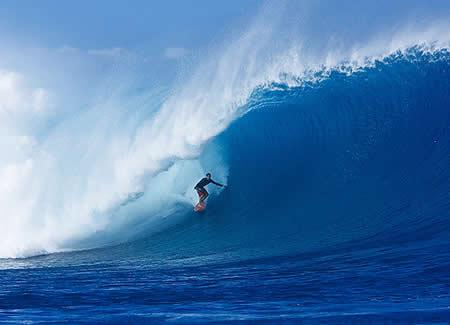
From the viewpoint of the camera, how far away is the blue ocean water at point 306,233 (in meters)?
5.10

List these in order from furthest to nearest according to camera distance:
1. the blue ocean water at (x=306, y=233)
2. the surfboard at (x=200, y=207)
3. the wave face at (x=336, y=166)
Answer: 1. the surfboard at (x=200, y=207)
2. the wave face at (x=336, y=166)
3. the blue ocean water at (x=306, y=233)

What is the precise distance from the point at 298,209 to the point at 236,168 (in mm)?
2460

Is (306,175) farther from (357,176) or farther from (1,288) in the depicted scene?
(1,288)

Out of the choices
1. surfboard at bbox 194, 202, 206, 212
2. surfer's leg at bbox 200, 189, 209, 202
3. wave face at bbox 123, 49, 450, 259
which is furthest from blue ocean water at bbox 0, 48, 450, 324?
surfer's leg at bbox 200, 189, 209, 202

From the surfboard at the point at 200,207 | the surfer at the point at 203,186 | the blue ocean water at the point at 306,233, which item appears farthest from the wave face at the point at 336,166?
the surfer at the point at 203,186

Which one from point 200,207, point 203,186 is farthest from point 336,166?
point 200,207

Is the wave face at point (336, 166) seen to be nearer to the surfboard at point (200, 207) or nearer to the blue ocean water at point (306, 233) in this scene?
the blue ocean water at point (306, 233)

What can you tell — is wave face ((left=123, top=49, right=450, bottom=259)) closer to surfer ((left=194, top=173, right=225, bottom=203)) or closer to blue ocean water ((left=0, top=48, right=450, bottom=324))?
blue ocean water ((left=0, top=48, right=450, bottom=324))

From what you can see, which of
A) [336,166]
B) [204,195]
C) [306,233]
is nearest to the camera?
[306,233]

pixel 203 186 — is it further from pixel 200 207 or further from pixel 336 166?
pixel 336 166

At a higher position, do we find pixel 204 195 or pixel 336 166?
pixel 336 166

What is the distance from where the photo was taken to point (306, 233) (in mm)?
9164

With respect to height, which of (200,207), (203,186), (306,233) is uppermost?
(203,186)

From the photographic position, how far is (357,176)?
11.0 metres
